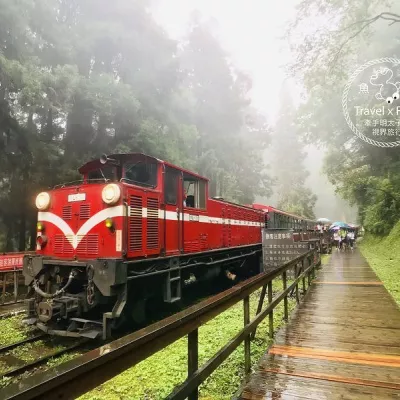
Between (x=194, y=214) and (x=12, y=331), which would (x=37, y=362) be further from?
(x=194, y=214)

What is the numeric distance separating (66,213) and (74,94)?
8.23 meters

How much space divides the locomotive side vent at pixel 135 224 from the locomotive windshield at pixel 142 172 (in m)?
0.92

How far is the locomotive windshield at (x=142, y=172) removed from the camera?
22.7 ft

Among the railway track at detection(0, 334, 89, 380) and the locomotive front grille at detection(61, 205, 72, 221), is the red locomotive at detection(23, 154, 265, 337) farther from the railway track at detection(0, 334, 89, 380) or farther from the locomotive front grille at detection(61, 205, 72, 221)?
the railway track at detection(0, 334, 89, 380)

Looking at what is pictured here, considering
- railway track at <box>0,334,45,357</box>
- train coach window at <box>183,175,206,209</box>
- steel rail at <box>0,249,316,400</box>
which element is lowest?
railway track at <box>0,334,45,357</box>

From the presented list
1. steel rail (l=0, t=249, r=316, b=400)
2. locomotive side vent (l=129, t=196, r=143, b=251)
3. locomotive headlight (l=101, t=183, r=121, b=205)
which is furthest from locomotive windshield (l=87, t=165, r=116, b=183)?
steel rail (l=0, t=249, r=316, b=400)

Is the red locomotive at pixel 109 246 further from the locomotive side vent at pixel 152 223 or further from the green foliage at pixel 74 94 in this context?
the green foliage at pixel 74 94

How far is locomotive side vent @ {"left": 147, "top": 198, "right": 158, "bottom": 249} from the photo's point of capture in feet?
20.9

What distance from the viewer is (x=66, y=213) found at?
252 inches

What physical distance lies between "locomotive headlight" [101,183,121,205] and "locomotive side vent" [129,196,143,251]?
0.34 meters

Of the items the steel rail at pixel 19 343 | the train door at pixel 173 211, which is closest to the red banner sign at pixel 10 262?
the steel rail at pixel 19 343

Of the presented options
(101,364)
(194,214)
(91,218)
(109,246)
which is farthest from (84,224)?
(101,364)

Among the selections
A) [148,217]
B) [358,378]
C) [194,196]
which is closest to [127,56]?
[194,196]

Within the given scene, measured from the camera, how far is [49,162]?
1318cm
